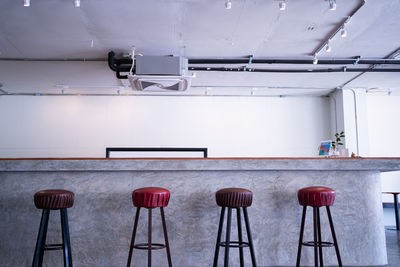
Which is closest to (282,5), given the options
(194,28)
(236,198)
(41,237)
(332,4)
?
(332,4)

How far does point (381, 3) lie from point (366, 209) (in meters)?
2.49

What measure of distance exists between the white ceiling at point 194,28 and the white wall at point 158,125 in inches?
98.3

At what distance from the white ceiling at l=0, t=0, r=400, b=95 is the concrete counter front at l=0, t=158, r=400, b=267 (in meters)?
2.03

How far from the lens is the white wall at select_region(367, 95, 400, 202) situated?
9.40 m

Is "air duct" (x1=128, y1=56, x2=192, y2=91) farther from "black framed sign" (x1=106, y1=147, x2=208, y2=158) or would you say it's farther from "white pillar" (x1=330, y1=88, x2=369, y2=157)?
"white pillar" (x1=330, y1=88, x2=369, y2=157)

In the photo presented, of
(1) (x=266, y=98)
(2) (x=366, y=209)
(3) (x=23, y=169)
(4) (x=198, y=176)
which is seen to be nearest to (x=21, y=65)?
(3) (x=23, y=169)

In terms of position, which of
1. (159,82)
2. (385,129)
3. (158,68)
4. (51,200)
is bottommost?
(51,200)

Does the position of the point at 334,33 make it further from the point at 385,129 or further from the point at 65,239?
the point at 385,129

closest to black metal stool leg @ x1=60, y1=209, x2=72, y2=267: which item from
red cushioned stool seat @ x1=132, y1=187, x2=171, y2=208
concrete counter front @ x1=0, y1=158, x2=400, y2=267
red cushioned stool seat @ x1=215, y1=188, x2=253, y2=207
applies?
concrete counter front @ x1=0, y1=158, x2=400, y2=267

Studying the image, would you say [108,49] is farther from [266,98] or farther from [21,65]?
[266,98]

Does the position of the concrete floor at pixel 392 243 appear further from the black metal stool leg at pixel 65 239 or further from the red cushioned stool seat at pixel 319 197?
the black metal stool leg at pixel 65 239

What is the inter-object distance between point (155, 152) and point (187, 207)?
16.8 ft

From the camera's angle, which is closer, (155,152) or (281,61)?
(281,61)

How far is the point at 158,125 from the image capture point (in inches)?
355
